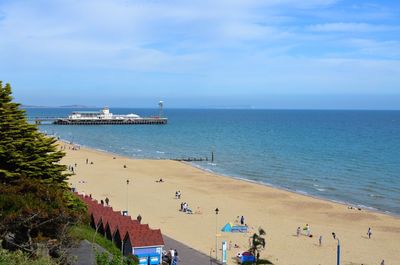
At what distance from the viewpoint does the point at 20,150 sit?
782 inches

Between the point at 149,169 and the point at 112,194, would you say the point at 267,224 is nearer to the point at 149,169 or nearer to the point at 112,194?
the point at 112,194

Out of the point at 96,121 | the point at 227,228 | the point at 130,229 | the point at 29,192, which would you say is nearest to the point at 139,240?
the point at 130,229

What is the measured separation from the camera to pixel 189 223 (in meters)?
33.0

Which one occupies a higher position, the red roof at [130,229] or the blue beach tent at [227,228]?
the red roof at [130,229]

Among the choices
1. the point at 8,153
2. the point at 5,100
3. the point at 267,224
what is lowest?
the point at 267,224

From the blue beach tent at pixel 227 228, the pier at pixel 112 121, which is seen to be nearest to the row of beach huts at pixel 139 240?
the blue beach tent at pixel 227 228

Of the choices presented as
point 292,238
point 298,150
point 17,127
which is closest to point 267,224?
point 292,238

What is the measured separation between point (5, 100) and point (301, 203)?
89.5 ft

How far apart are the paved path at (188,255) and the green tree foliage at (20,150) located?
6737mm

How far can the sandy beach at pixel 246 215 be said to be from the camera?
27.5m

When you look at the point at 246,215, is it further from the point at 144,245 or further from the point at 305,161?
the point at 305,161

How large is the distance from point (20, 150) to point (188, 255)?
933cm

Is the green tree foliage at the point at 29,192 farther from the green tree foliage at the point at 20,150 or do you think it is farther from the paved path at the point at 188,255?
the paved path at the point at 188,255

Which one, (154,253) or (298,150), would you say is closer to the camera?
(154,253)
